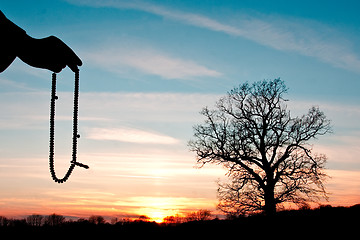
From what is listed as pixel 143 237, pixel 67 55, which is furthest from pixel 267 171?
pixel 67 55

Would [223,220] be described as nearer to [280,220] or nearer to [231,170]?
[280,220]

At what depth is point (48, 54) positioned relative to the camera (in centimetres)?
478

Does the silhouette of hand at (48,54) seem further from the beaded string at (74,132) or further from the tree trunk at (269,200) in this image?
the tree trunk at (269,200)

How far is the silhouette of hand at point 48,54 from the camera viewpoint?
4.62 m

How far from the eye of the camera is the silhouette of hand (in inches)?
182

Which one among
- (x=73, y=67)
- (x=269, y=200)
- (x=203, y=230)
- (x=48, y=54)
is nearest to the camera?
(x=48, y=54)

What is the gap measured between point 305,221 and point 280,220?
0.71 metres

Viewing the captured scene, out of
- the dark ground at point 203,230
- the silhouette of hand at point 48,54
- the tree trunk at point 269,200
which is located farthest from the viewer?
the tree trunk at point 269,200

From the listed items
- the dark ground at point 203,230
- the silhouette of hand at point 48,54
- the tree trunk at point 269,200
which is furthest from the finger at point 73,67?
the tree trunk at point 269,200

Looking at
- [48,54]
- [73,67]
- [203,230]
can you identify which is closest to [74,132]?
[73,67]

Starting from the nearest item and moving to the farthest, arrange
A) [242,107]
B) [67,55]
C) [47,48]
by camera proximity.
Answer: [47,48] → [67,55] → [242,107]

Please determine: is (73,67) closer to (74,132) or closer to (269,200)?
(74,132)

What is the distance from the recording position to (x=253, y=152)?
22.4 metres

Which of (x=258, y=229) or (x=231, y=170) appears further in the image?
(x=231, y=170)
